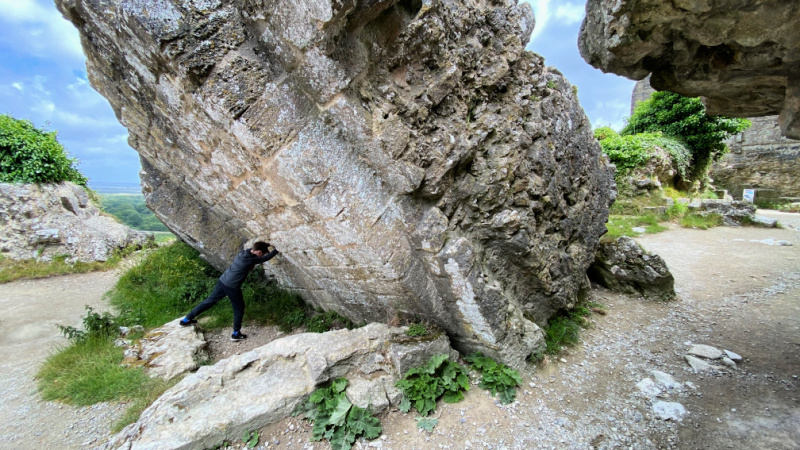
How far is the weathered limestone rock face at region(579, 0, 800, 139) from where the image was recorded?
2238 millimetres

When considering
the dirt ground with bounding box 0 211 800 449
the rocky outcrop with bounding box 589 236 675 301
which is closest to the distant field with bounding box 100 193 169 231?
the dirt ground with bounding box 0 211 800 449

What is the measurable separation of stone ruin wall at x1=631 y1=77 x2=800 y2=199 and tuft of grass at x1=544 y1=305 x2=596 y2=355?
713 inches

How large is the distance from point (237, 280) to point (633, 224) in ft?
39.9

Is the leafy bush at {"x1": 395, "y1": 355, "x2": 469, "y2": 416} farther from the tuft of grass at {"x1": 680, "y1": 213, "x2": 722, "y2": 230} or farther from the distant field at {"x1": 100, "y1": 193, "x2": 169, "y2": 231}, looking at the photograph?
the distant field at {"x1": 100, "y1": 193, "x2": 169, "y2": 231}

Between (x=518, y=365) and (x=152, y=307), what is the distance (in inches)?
273

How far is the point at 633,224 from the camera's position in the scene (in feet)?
35.9

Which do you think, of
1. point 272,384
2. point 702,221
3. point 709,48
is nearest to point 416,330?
point 272,384

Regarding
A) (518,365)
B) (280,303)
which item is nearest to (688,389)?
(518,365)

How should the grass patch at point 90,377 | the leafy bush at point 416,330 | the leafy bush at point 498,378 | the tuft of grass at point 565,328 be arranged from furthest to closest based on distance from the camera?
the tuft of grass at point 565,328 < the grass patch at point 90,377 < the leafy bush at point 416,330 < the leafy bush at point 498,378

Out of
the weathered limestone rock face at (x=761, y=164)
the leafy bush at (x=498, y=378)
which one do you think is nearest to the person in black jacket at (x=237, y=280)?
the leafy bush at (x=498, y=378)

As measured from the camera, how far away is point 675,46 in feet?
9.21

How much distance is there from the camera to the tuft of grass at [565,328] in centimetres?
422

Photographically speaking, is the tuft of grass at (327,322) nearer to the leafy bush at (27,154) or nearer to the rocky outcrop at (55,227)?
the rocky outcrop at (55,227)

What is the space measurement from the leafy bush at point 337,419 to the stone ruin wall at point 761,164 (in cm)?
2170
